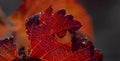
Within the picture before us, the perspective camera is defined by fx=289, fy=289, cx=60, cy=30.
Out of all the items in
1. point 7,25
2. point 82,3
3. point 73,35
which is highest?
point 82,3

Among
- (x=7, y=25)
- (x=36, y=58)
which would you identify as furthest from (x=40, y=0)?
(x=36, y=58)

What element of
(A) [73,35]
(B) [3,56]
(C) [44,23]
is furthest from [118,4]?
(B) [3,56]

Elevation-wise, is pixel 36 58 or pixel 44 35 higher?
pixel 44 35

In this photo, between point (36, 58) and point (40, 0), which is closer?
point (36, 58)

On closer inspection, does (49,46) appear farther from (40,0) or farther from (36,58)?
(40,0)

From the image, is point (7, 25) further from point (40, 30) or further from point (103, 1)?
point (103, 1)

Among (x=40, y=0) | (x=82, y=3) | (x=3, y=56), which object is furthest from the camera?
(x=82, y=3)

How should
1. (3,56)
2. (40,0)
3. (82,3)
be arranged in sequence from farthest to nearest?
(82,3) < (40,0) < (3,56)
